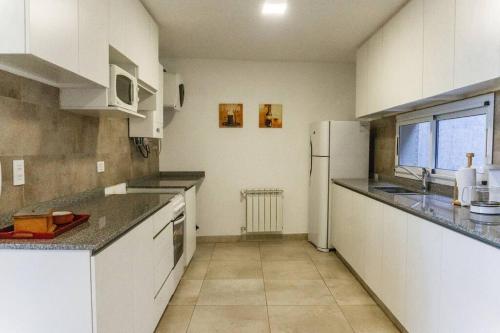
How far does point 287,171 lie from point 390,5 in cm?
233

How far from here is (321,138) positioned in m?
3.83

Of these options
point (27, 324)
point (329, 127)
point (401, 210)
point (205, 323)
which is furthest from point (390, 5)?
point (27, 324)

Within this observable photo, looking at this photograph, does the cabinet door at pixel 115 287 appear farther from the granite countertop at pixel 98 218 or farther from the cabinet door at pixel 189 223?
the cabinet door at pixel 189 223

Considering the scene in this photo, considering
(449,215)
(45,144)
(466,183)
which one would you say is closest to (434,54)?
(466,183)

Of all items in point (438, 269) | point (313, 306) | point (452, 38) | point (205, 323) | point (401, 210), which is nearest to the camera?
point (438, 269)

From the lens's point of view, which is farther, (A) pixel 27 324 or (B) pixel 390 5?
(B) pixel 390 5

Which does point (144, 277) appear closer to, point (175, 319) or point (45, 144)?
point (175, 319)

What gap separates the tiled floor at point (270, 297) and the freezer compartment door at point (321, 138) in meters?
1.26

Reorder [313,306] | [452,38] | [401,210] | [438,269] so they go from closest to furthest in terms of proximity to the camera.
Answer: [438,269] < [452,38] < [401,210] < [313,306]

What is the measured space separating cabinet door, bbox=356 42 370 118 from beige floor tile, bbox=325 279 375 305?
69.1 inches

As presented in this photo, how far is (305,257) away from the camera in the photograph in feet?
12.1

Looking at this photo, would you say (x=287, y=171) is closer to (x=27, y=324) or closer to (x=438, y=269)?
(x=438, y=269)

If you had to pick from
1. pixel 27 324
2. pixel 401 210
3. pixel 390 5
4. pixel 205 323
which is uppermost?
pixel 390 5

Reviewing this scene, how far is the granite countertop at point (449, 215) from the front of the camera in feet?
4.65
